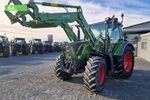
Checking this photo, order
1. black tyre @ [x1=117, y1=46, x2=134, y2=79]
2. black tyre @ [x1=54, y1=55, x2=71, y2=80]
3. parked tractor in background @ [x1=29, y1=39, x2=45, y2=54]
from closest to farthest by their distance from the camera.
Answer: black tyre @ [x1=54, y1=55, x2=71, y2=80] → black tyre @ [x1=117, y1=46, x2=134, y2=79] → parked tractor in background @ [x1=29, y1=39, x2=45, y2=54]

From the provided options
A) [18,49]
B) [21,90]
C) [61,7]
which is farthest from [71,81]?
[18,49]

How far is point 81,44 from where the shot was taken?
17.6 ft

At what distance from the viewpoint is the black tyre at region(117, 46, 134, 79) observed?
6070 millimetres

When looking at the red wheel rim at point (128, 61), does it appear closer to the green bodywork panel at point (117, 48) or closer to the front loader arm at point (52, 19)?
the green bodywork panel at point (117, 48)

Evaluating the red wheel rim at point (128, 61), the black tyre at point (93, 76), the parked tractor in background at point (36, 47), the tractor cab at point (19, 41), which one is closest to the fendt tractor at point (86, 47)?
the black tyre at point (93, 76)

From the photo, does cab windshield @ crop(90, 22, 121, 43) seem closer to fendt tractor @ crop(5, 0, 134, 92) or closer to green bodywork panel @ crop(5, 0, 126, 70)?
fendt tractor @ crop(5, 0, 134, 92)

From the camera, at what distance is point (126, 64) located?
23.5ft

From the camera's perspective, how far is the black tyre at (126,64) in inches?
239

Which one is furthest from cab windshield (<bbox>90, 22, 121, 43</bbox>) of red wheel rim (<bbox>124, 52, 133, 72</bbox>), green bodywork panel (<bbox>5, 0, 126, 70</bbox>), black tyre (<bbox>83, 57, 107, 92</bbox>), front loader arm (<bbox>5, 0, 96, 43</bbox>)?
black tyre (<bbox>83, 57, 107, 92</bbox>)

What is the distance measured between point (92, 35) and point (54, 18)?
1683mm

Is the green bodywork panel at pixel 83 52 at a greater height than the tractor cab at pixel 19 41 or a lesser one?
lesser

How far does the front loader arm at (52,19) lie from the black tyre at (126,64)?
154 cm

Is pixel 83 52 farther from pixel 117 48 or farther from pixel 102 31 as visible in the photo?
pixel 117 48

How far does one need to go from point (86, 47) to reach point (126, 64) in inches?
113
